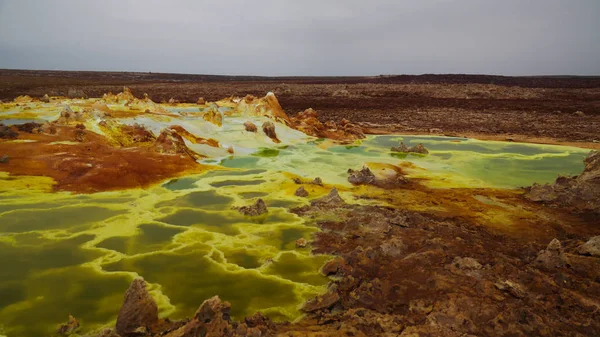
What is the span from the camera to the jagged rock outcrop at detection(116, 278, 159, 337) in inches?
195

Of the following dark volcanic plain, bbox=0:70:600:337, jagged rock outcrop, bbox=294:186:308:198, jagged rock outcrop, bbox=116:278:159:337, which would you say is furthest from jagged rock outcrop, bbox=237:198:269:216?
jagged rock outcrop, bbox=116:278:159:337

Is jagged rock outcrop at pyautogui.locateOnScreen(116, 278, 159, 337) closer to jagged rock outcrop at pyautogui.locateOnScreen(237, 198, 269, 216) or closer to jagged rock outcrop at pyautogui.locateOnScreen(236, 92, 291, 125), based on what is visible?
jagged rock outcrop at pyautogui.locateOnScreen(237, 198, 269, 216)

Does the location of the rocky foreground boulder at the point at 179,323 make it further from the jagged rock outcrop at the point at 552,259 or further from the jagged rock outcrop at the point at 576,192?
the jagged rock outcrop at the point at 576,192

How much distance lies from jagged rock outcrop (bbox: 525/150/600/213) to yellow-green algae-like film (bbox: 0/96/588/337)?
179 centimetres

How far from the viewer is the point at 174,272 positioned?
7008mm

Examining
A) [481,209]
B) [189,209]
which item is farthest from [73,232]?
[481,209]

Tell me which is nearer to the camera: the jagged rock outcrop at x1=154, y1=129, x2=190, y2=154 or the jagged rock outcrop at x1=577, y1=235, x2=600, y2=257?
the jagged rock outcrop at x1=577, y1=235, x2=600, y2=257

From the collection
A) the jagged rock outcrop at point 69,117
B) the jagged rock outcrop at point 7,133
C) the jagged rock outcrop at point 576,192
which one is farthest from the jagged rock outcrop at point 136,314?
the jagged rock outcrop at point 69,117

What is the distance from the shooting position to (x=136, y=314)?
502cm

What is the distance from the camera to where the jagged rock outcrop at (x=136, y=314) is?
494 centimetres

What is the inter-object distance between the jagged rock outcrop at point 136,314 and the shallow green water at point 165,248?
525mm

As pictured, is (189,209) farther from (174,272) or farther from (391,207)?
(391,207)

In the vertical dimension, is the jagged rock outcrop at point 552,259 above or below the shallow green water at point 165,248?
above

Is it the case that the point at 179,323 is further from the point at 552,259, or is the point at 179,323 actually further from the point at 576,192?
the point at 576,192
